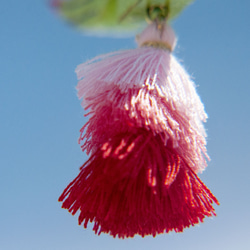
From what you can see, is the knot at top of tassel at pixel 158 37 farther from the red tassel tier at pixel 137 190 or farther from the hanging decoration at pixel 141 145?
the red tassel tier at pixel 137 190

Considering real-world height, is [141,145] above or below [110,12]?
below

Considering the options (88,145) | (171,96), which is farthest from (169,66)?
(88,145)

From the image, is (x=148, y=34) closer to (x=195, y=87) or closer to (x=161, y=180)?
(x=195, y=87)

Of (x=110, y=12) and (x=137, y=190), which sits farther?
(x=110, y=12)

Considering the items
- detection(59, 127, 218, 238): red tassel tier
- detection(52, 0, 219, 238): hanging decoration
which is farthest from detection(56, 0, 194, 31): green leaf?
detection(59, 127, 218, 238): red tassel tier

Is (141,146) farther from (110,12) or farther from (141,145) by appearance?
(110,12)

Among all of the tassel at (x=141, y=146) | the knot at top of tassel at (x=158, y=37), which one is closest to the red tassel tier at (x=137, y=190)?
the tassel at (x=141, y=146)

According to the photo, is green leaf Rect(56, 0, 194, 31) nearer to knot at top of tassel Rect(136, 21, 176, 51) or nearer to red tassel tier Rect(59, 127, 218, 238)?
knot at top of tassel Rect(136, 21, 176, 51)

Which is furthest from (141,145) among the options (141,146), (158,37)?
(158,37)
